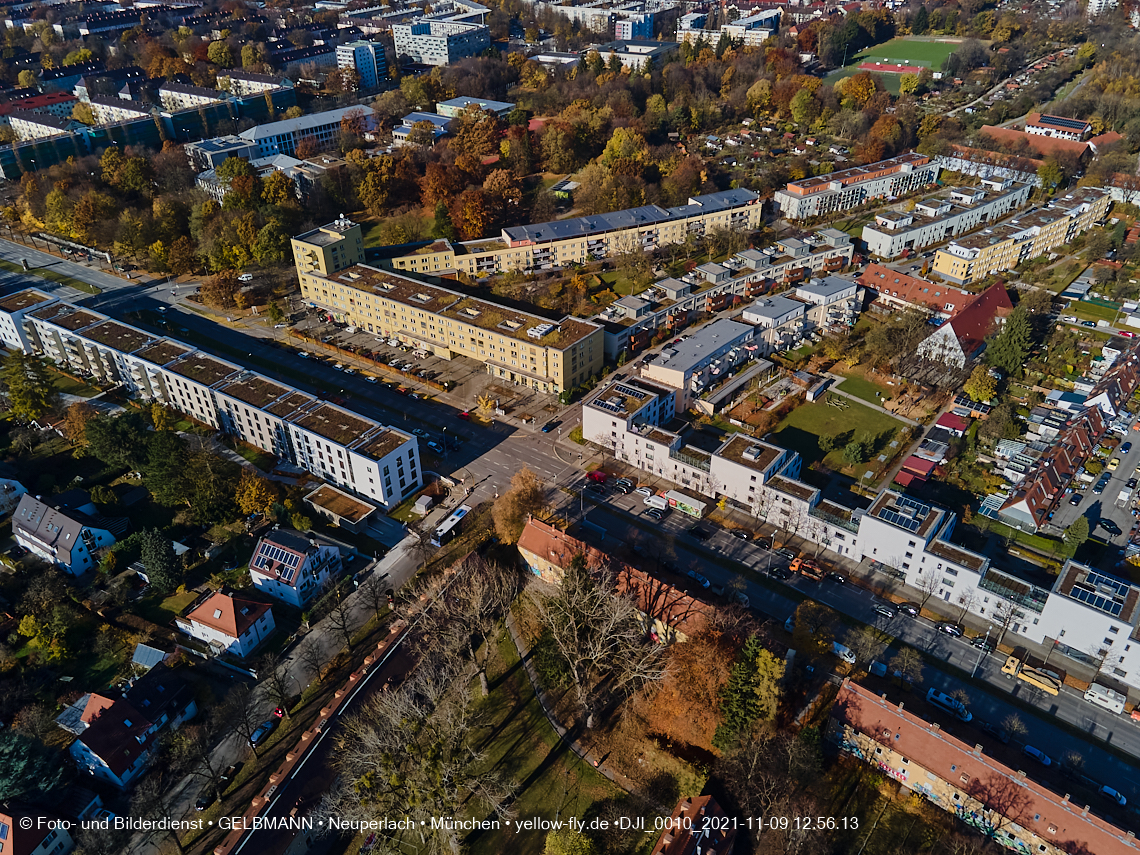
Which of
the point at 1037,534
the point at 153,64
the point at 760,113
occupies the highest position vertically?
the point at 153,64

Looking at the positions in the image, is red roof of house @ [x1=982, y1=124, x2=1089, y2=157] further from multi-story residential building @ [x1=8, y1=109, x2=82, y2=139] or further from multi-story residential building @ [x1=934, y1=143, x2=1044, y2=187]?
multi-story residential building @ [x1=8, y1=109, x2=82, y2=139]

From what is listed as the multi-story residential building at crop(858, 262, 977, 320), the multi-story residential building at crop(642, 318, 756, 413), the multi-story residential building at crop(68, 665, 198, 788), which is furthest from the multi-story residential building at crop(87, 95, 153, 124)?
the multi-story residential building at crop(858, 262, 977, 320)

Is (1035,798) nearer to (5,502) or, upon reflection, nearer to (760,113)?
(5,502)

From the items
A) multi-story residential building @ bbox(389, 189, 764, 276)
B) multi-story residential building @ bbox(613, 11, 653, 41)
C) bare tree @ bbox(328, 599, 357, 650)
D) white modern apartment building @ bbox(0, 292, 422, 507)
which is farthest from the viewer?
multi-story residential building @ bbox(613, 11, 653, 41)

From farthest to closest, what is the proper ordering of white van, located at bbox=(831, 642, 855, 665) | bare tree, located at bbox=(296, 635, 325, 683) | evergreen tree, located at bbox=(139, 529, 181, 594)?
1. evergreen tree, located at bbox=(139, 529, 181, 594)
2. bare tree, located at bbox=(296, 635, 325, 683)
3. white van, located at bbox=(831, 642, 855, 665)

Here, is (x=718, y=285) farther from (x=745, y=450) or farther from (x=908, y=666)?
(x=908, y=666)

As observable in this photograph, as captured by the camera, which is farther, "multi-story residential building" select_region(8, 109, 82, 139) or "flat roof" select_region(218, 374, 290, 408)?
"multi-story residential building" select_region(8, 109, 82, 139)

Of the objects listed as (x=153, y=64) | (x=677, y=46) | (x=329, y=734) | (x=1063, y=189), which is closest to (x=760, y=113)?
(x=677, y=46)
